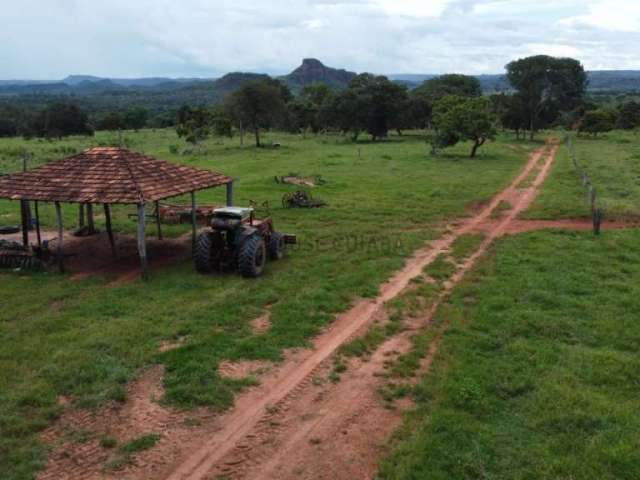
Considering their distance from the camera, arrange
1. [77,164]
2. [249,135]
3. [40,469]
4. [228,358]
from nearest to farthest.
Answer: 1. [40,469]
2. [228,358]
3. [77,164]
4. [249,135]

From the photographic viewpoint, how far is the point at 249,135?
65188 mm

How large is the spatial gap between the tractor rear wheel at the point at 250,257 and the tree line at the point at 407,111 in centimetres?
2954

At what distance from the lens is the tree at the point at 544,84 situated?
60719 millimetres

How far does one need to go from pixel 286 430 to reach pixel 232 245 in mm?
7035

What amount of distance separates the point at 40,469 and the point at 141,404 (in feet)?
5.24

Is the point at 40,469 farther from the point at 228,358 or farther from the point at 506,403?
the point at 506,403

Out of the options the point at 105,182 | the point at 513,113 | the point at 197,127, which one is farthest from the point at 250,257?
the point at 513,113

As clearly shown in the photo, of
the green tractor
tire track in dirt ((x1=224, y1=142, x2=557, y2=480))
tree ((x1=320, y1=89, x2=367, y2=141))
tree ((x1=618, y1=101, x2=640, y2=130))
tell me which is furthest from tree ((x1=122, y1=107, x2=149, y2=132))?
tire track in dirt ((x1=224, y1=142, x2=557, y2=480))

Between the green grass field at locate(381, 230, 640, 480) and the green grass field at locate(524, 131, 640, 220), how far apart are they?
7347mm

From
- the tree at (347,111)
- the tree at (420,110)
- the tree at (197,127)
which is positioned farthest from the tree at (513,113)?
the tree at (197,127)

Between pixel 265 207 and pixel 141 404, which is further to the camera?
pixel 265 207

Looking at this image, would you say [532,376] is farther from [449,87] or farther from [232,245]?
[449,87]

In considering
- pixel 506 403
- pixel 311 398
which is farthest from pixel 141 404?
pixel 506 403

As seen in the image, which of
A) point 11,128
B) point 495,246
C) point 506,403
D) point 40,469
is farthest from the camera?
point 11,128
